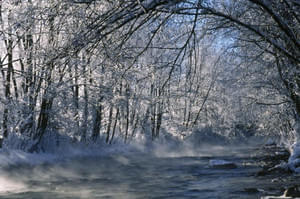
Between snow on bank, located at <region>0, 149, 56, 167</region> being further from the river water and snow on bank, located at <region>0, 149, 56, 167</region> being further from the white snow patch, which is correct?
the white snow patch

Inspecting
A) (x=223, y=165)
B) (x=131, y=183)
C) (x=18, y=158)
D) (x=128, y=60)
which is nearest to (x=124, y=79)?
(x=128, y=60)

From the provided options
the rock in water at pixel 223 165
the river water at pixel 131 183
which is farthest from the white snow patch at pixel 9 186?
the rock in water at pixel 223 165

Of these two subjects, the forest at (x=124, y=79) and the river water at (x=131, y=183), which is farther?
the river water at (x=131, y=183)

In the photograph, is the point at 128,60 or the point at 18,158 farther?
→ the point at 18,158

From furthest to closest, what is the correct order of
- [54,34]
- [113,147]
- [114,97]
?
1. [113,147]
2. [114,97]
3. [54,34]

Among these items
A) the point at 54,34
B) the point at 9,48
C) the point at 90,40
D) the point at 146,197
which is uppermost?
the point at 9,48

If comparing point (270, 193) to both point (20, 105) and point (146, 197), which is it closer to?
point (146, 197)

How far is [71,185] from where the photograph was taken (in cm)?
1000

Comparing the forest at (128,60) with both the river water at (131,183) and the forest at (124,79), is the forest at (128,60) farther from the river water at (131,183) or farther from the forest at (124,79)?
the river water at (131,183)

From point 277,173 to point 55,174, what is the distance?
7.53 metres

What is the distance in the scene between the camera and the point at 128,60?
5504 millimetres

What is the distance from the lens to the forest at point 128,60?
4.55 m

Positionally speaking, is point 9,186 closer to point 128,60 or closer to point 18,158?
point 18,158

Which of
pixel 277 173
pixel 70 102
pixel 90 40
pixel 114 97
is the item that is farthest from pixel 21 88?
pixel 90 40
